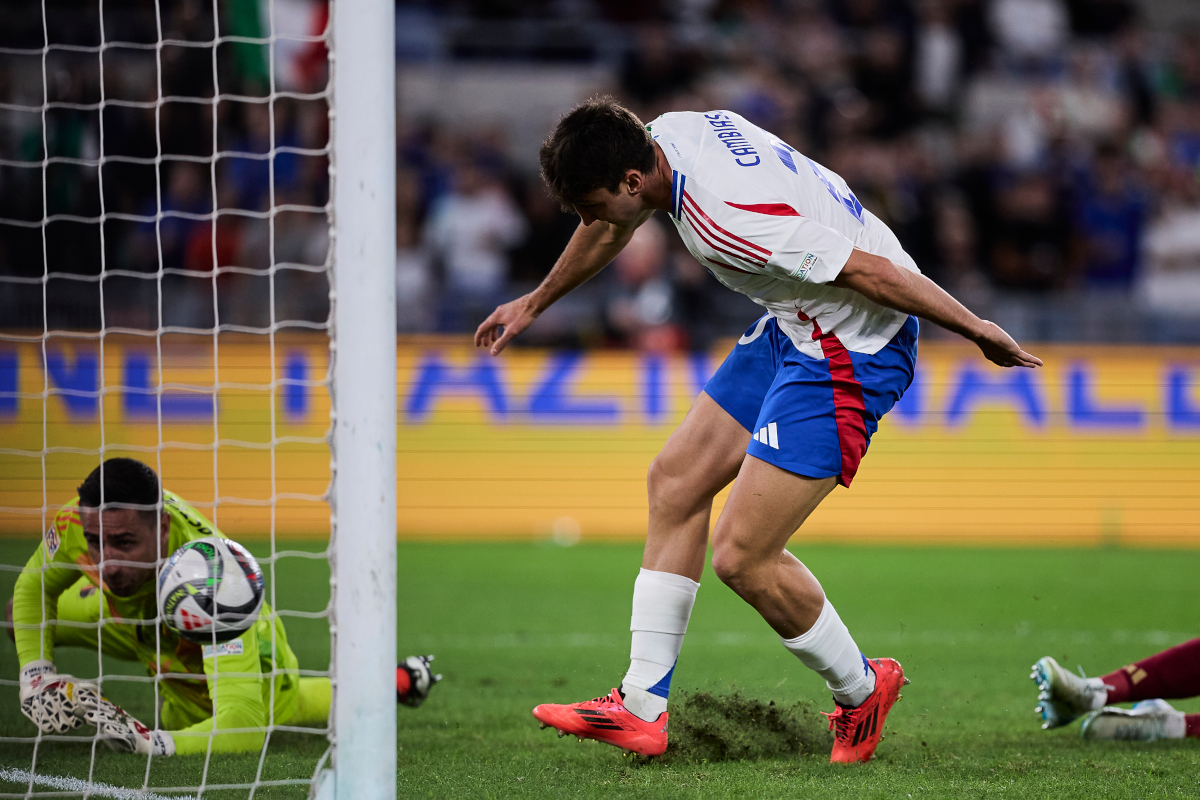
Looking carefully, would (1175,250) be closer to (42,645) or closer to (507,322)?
(507,322)

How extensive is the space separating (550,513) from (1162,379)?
5208mm

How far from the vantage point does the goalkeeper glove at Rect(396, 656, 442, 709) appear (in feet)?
15.2

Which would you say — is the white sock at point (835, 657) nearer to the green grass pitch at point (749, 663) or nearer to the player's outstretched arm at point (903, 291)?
the green grass pitch at point (749, 663)

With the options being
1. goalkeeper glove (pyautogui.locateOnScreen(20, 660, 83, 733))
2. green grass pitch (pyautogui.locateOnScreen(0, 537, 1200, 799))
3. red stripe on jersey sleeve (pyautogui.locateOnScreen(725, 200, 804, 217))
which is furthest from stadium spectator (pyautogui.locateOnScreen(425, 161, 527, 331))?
red stripe on jersey sleeve (pyautogui.locateOnScreen(725, 200, 804, 217))

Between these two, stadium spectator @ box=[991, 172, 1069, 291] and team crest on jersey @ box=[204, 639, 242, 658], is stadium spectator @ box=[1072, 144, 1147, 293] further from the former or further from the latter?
team crest on jersey @ box=[204, 639, 242, 658]

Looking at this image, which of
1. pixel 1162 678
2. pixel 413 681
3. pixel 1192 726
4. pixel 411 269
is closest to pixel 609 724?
pixel 413 681

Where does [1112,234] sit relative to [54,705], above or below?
above

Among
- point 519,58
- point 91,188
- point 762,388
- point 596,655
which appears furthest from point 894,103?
point 762,388

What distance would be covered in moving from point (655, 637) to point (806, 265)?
4.03ft

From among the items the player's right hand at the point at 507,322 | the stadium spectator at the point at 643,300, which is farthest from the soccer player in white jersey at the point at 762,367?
the stadium spectator at the point at 643,300

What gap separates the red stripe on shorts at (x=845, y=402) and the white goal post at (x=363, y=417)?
54.5 inches

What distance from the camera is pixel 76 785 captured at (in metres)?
3.49

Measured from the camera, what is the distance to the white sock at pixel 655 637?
12.1 feet

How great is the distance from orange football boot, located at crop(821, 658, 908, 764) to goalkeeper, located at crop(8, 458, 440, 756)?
1.62 meters
